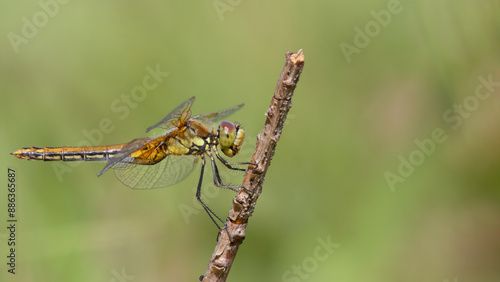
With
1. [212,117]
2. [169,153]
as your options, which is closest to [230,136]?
[212,117]

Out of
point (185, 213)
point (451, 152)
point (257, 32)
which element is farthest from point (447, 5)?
point (185, 213)

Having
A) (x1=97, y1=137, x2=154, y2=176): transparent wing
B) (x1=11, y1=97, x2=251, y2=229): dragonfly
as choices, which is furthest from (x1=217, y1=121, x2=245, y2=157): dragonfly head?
(x1=97, y1=137, x2=154, y2=176): transparent wing

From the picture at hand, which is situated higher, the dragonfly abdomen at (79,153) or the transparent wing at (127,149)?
the dragonfly abdomen at (79,153)

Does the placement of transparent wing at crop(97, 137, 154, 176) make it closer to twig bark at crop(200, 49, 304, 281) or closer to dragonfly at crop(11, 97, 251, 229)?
dragonfly at crop(11, 97, 251, 229)

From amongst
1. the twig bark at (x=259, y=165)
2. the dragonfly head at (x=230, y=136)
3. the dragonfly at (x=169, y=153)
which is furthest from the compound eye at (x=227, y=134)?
the twig bark at (x=259, y=165)

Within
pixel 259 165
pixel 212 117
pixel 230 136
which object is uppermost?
pixel 212 117

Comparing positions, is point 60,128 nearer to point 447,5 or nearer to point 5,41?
point 5,41

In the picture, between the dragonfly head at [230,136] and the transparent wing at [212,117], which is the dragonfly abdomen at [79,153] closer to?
the transparent wing at [212,117]

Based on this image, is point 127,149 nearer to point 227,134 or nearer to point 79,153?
point 79,153
